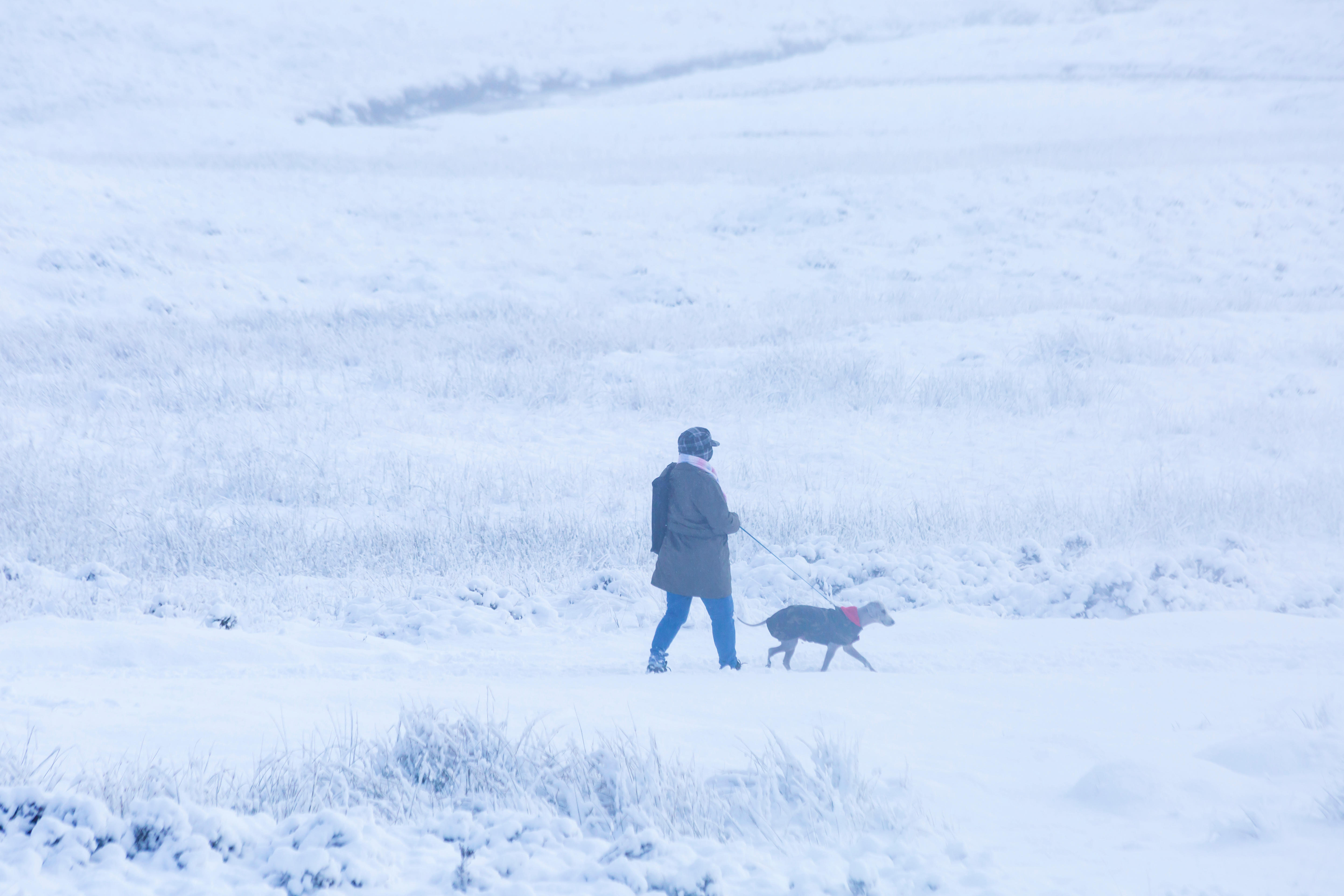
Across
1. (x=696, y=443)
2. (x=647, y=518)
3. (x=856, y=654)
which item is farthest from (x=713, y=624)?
(x=647, y=518)

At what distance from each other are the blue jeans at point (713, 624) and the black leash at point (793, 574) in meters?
0.13

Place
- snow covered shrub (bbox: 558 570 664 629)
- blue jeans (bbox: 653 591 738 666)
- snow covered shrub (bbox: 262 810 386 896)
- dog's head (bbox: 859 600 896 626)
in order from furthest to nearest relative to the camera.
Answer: snow covered shrub (bbox: 558 570 664 629)
dog's head (bbox: 859 600 896 626)
blue jeans (bbox: 653 591 738 666)
snow covered shrub (bbox: 262 810 386 896)

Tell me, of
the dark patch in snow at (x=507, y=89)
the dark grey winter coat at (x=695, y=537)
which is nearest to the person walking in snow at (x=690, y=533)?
the dark grey winter coat at (x=695, y=537)

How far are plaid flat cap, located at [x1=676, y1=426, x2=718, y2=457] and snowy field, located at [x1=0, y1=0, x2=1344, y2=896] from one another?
1.31m

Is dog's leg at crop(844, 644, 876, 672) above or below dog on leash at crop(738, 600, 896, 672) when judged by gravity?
below

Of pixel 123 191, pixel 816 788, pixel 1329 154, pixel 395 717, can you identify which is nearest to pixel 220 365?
pixel 395 717

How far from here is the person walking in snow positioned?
5648 mm

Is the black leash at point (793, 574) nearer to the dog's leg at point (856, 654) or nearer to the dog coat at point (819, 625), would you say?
the dog coat at point (819, 625)

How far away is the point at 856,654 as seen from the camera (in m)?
5.98

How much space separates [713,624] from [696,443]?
3.64 ft

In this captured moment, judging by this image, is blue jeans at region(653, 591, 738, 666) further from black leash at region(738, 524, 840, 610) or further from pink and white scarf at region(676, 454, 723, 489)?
pink and white scarf at region(676, 454, 723, 489)

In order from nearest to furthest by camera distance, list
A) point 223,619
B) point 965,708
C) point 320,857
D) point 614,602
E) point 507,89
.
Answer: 1. point 320,857
2. point 965,708
3. point 223,619
4. point 614,602
5. point 507,89

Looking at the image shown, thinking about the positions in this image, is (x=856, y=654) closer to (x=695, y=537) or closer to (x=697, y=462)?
(x=695, y=537)

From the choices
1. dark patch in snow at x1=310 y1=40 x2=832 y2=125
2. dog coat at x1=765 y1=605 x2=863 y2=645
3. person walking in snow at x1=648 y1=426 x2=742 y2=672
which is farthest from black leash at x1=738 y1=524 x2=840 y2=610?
dark patch in snow at x1=310 y1=40 x2=832 y2=125
